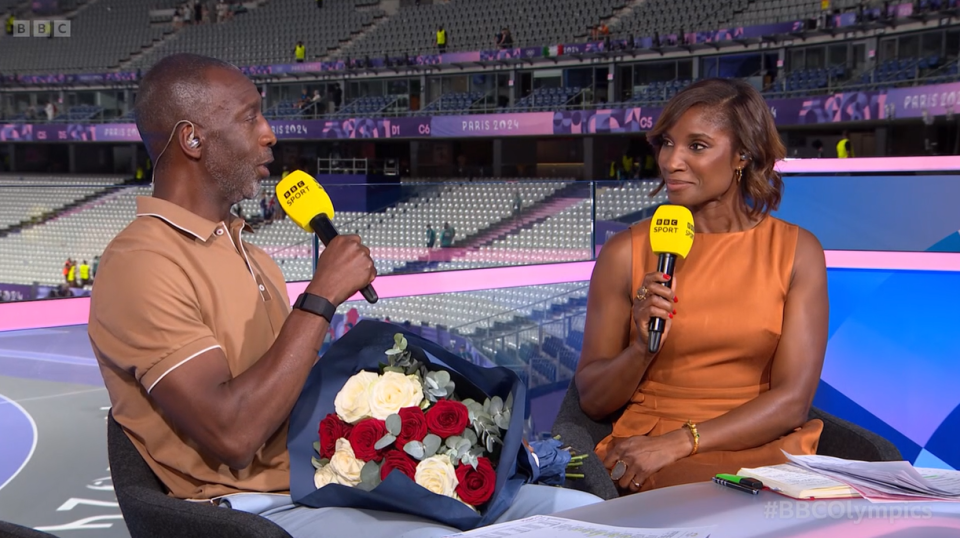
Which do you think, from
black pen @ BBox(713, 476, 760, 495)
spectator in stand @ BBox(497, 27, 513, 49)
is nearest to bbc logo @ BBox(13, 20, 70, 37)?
spectator in stand @ BBox(497, 27, 513, 49)

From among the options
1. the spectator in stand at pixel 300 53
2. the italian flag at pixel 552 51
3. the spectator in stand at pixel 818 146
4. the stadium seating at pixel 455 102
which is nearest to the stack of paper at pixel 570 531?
the spectator in stand at pixel 818 146

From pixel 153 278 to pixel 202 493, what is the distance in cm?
34

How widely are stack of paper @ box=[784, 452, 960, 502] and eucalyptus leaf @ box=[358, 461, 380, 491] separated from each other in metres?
0.62

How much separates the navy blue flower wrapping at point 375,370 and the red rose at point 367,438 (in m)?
0.05

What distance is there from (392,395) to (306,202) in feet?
1.28

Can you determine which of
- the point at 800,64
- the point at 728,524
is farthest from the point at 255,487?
the point at 800,64

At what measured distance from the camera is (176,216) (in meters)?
1.40

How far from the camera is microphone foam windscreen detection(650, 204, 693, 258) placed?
1578 millimetres

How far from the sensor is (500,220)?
6621mm

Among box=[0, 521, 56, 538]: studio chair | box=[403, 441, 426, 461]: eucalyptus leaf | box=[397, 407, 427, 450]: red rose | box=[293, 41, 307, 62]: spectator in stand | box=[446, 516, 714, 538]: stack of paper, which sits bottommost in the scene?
box=[0, 521, 56, 538]: studio chair

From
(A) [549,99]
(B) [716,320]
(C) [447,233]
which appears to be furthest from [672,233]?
(A) [549,99]

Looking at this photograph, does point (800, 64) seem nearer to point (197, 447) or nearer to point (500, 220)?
point (500, 220)

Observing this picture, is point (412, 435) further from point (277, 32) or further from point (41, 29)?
point (41, 29)

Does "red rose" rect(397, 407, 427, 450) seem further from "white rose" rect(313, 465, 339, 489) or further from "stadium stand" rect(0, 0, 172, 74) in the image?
"stadium stand" rect(0, 0, 172, 74)
